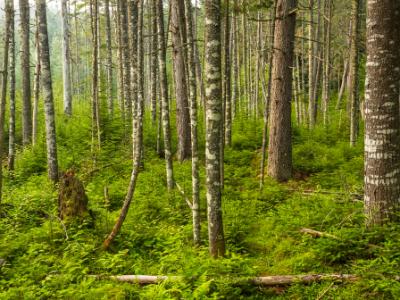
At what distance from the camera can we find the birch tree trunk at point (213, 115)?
596cm

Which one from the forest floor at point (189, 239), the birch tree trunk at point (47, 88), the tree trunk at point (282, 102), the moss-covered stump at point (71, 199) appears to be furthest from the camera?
the tree trunk at point (282, 102)

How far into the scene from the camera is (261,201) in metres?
9.02

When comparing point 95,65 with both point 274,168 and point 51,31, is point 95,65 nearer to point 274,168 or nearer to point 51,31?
point 274,168

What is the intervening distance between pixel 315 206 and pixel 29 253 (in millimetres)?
5346

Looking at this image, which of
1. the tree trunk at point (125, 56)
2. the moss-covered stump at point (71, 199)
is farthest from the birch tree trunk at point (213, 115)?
the tree trunk at point (125, 56)

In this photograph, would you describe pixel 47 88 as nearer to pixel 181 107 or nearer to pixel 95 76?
pixel 95 76

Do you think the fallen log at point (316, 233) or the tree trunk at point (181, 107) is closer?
the fallen log at point (316, 233)

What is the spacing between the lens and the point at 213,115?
20.0ft

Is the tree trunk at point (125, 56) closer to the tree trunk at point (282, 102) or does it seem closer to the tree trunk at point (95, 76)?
the tree trunk at point (95, 76)

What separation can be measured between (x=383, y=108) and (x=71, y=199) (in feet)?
19.5

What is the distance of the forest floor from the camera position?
17.8 ft

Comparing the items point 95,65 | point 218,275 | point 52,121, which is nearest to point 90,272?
point 218,275

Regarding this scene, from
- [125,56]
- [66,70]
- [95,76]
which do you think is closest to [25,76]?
[125,56]

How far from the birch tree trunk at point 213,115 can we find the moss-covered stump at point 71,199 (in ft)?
10.2
